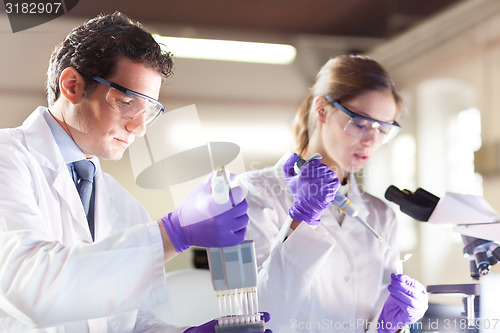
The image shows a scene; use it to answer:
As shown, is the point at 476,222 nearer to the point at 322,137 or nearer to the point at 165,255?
the point at 322,137

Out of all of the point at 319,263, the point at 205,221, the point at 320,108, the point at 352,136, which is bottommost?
the point at 319,263

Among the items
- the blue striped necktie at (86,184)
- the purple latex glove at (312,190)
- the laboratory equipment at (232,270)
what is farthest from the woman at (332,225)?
the blue striped necktie at (86,184)

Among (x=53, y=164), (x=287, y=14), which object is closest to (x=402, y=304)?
(x=53, y=164)

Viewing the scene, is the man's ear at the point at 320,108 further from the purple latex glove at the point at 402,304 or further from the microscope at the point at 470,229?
the purple latex glove at the point at 402,304

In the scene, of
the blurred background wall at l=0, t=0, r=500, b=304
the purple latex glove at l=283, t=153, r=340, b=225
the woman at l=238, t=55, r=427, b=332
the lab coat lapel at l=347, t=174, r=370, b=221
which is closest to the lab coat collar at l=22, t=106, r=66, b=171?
the blurred background wall at l=0, t=0, r=500, b=304

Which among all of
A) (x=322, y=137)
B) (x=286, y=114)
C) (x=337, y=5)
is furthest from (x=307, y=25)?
(x=322, y=137)

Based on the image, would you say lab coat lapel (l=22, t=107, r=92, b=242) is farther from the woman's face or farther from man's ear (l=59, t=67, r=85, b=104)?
the woman's face

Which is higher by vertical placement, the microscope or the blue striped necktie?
the blue striped necktie

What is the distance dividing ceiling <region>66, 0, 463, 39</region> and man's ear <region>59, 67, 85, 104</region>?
36cm

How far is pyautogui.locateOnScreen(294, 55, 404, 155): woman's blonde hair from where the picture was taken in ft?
5.33

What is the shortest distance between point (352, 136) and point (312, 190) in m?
0.36

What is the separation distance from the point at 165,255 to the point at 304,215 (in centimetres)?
48

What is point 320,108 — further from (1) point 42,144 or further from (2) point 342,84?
(1) point 42,144

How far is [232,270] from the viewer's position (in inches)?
40.1
